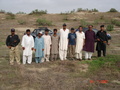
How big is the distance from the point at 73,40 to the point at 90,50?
34.9 inches

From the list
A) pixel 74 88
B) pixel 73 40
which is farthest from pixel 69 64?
pixel 74 88

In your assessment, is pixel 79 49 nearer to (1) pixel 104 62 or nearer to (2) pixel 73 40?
(2) pixel 73 40

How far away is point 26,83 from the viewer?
16.9 feet

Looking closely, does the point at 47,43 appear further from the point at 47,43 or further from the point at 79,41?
the point at 79,41

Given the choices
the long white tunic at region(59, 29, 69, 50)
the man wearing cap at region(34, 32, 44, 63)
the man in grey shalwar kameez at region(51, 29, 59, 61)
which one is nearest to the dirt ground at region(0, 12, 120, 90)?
the man wearing cap at region(34, 32, 44, 63)

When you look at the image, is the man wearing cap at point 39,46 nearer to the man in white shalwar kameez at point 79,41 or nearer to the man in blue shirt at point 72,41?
the man in blue shirt at point 72,41

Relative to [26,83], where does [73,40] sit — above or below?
above

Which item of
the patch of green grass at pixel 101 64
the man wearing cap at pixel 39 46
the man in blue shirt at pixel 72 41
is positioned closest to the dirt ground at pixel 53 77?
the patch of green grass at pixel 101 64

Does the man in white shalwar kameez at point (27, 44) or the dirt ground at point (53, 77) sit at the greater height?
the man in white shalwar kameez at point (27, 44)

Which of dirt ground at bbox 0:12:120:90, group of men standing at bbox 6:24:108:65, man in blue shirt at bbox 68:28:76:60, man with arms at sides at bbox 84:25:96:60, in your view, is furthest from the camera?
man with arms at sides at bbox 84:25:96:60

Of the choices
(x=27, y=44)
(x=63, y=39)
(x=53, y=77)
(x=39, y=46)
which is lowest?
(x=53, y=77)

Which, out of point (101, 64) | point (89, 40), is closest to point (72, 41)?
point (89, 40)

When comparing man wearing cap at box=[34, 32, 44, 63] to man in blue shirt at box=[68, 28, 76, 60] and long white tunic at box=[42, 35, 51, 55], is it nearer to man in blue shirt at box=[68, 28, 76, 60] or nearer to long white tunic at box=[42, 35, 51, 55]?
long white tunic at box=[42, 35, 51, 55]

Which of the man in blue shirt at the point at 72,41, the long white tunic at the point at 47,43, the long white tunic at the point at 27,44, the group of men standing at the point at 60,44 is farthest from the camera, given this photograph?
the man in blue shirt at the point at 72,41
